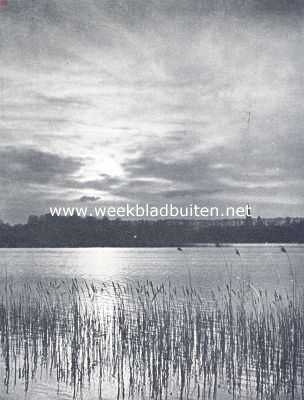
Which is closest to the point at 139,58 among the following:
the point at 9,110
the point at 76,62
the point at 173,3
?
the point at 76,62

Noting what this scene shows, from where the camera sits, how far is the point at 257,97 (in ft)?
32.3

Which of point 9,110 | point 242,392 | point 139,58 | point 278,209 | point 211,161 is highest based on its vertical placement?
point 139,58

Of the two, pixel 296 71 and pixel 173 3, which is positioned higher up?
pixel 173 3

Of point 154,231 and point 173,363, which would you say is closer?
point 173,363

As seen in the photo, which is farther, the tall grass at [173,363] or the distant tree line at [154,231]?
the distant tree line at [154,231]

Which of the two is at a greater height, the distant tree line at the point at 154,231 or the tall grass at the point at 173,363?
the distant tree line at the point at 154,231

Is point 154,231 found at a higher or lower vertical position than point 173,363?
higher

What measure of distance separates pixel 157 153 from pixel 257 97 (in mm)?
4869

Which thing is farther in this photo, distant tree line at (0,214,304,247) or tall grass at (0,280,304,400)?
distant tree line at (0,214,304,247)

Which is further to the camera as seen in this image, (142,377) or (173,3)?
(173,3)

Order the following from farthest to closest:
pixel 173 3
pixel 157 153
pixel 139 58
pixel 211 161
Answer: pixel 157 153 → pixel 211 161 → pixel 139 58 → pixel 173 3

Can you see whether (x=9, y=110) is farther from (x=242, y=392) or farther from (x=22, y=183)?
(x=242, y=392)

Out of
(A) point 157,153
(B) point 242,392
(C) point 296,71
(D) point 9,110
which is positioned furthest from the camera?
(A) point 157,153

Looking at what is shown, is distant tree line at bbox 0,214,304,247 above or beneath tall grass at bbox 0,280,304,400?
above
